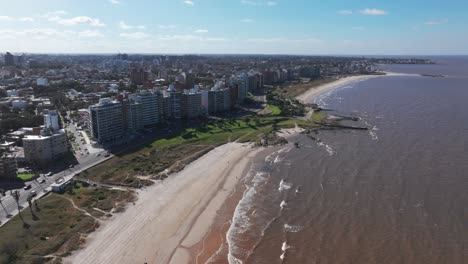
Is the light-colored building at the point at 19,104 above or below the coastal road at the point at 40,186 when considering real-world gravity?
above

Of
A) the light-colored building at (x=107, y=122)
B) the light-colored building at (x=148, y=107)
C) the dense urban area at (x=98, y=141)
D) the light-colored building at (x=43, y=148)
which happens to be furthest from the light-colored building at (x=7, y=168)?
the light-colored building at (x=148, y=107)

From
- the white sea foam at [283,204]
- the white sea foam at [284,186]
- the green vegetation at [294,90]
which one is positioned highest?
the green vegetation at [294,90]

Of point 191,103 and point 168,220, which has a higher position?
point 191,103

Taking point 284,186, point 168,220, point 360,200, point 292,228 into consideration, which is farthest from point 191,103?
point 292,228

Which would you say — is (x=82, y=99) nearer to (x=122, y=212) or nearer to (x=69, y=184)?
(x=69, y=184)

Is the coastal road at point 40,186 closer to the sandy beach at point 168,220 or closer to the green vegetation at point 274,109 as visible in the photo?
the sandy beach at point 168,220

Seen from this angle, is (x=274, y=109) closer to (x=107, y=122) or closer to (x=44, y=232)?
(x=107, y=122)
